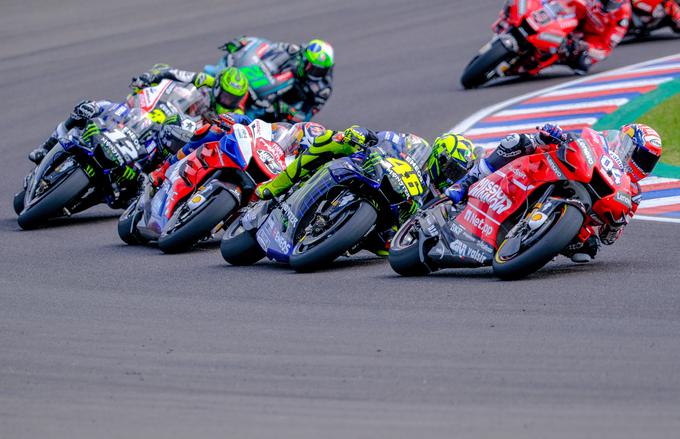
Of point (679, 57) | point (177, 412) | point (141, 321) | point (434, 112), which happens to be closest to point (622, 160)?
point (141, 321)

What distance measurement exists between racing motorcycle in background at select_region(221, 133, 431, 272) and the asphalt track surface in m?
0.21

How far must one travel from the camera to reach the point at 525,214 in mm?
9648

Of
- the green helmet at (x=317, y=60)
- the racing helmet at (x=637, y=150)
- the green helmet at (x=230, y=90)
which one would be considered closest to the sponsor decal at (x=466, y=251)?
the racing helmet at (x=637, y=150)

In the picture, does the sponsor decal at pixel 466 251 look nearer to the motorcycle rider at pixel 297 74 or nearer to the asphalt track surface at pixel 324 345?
the asphalt track surface at pixel 324 345

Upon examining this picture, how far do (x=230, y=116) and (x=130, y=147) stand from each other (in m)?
1.85

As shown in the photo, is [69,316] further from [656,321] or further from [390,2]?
[390,2]

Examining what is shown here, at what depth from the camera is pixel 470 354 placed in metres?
7.64

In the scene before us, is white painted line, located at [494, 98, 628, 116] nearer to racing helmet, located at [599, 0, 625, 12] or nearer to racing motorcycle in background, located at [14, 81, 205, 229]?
racing helmet, located at [599, 0, 625, 12]

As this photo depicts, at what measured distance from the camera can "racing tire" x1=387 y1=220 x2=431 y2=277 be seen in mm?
10117

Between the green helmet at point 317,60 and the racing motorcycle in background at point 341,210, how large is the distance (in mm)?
6249

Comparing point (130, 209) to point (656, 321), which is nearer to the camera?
point (656, 321)

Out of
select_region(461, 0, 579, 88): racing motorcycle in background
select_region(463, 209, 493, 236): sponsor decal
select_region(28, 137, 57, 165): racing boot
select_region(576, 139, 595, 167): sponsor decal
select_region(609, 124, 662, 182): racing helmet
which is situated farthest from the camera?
select_region(461, 0, 579, 88): racing motorcycle in background

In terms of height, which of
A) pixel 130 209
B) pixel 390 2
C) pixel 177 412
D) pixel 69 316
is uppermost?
pixel 177 412

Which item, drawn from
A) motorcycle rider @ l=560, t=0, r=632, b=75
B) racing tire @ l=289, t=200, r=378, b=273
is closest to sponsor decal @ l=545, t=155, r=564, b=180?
racing tire @ l=289, t=200, r=378, b=273
